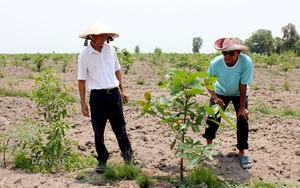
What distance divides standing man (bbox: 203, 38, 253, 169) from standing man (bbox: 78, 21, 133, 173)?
106cm

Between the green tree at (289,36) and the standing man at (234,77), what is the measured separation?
169ft

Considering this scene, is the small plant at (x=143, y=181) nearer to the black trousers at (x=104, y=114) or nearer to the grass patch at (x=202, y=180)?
the grass patch at (x=202, y=180)

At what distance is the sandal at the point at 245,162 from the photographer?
3.58m

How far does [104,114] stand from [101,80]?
38 cm

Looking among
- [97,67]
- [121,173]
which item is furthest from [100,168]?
[97,67]

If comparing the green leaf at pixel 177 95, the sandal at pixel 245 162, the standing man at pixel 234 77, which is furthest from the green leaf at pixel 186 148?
the sandal at pixel 245 162

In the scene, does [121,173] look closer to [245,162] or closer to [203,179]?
[203,179]

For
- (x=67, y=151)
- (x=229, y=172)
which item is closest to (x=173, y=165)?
(x=229, y=172)

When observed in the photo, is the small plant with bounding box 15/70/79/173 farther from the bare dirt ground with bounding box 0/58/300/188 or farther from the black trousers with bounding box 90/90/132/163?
the black trousers with bounding box 90/90/132/163

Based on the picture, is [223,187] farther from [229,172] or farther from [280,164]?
[280,164]

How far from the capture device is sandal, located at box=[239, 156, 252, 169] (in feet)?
11.7

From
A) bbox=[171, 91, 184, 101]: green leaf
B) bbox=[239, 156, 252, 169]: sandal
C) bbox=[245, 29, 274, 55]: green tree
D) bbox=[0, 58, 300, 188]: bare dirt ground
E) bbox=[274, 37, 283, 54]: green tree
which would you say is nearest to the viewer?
bbox=[171, 91, 184, 101]: green leaf

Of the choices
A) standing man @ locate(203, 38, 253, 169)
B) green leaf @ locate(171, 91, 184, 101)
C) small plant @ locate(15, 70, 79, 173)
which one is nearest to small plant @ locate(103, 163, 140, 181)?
small plant @ locate(15, 70, 79, 173)

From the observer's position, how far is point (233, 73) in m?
3.46
